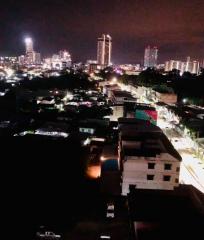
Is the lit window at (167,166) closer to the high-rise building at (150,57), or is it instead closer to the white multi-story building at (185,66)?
the white multi-story building at (185,66)

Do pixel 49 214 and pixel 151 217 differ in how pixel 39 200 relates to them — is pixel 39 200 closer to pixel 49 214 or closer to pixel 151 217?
pixel 49 214

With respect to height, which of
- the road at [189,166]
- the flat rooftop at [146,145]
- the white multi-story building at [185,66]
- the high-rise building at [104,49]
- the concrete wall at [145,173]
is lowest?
the road at [189,166]

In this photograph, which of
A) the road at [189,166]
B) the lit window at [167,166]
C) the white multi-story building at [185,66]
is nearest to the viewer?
the lit window at [167,166]

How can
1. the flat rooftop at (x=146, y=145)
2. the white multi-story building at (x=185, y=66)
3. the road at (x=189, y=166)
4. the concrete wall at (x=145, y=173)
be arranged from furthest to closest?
the white multi-story building at (x=185, y=66) < the road at (x=189, y=166) < the flat rooftop at (x=146, y=145) < the concrete wall at (x=145, y=173)

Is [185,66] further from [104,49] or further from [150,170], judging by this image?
[150,170]

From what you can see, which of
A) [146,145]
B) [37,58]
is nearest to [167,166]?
[146,145]

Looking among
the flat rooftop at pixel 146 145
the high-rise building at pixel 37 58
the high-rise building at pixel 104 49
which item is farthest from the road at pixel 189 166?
the high-rise building at pixel 37 58
